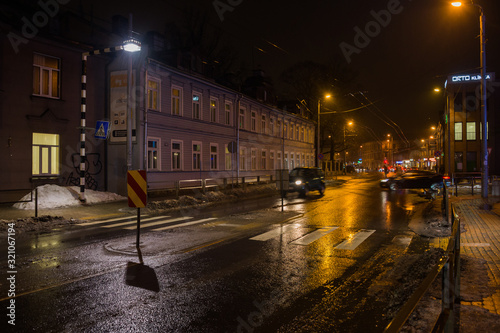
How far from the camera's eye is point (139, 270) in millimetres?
6617

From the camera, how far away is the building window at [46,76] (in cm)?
1811

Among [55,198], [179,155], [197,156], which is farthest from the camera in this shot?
[197,156]

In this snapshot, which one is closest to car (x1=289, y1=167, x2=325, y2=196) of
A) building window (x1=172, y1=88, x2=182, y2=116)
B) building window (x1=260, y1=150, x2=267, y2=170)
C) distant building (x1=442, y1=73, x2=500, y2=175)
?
building window (x1=172, y1=88, x2=182, y2=116)

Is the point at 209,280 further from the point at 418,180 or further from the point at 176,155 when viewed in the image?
the point at 418,180

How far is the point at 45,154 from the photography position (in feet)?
61.1

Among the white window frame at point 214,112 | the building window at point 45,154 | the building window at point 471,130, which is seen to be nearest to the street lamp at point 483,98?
the white window frame at point 214,112

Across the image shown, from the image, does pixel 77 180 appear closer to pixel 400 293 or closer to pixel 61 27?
pixel 61 27

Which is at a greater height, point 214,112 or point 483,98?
point 214,112

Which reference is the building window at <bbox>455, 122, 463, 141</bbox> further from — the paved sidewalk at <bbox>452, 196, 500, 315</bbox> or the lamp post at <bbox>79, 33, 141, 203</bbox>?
the lamp post at <bbox>79, 33, 141, 203</bbox>

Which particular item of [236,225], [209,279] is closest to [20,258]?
[209,279]

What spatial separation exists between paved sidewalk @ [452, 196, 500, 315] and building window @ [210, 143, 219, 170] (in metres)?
18.8

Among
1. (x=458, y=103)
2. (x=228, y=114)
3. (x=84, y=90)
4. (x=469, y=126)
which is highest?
(x=458, y=103)

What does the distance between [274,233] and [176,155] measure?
16.7 m

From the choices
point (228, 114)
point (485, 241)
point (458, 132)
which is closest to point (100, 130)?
point (485, 241)
